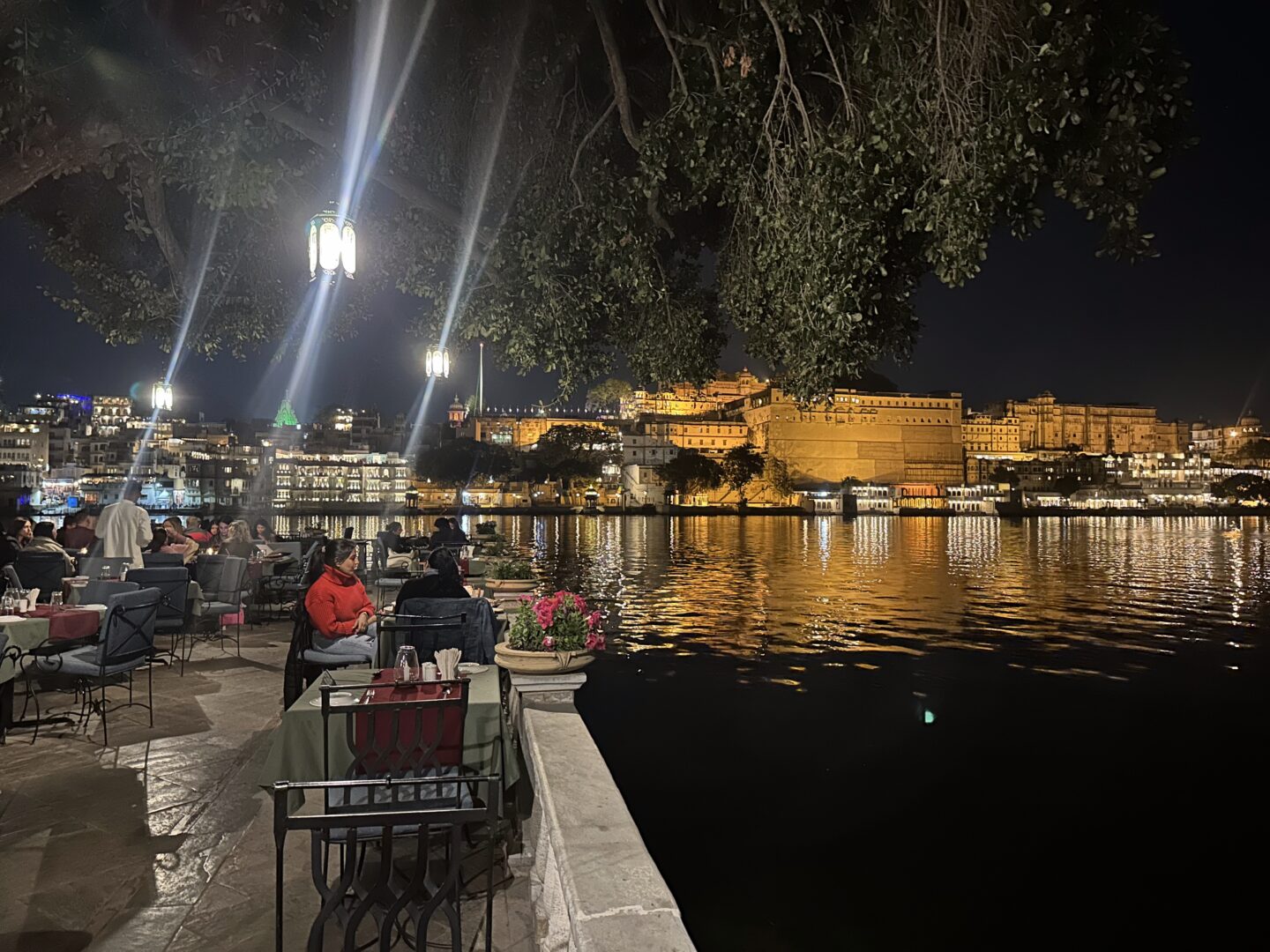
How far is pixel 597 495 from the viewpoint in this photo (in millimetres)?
135125

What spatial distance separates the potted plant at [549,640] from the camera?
4.82 m

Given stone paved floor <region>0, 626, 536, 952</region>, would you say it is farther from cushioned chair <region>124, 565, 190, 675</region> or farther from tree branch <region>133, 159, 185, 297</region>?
tree branch <region>133, 159, 185, 297</region>

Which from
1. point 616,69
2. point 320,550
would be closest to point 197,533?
point 320,550

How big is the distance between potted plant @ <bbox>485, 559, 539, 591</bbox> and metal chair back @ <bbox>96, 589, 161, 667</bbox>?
4.29 meters

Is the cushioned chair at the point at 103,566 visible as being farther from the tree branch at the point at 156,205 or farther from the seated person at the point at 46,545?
the tree branch at the point at 156,205

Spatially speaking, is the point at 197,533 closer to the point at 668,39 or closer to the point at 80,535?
the point at 80,535

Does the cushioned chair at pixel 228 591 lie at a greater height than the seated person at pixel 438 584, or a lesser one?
lesser

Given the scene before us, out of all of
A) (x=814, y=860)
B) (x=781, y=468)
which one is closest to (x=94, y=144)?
(x=814, y=860)

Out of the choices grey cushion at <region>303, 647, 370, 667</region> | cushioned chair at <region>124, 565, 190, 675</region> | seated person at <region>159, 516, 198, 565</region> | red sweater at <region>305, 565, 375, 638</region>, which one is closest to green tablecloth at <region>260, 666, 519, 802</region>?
grey cushion at <region>303, 647, 370, 667</region>

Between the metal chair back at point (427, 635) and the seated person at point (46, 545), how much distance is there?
659 centimetres

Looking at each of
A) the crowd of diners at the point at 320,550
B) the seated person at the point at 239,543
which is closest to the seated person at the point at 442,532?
the crowd of diners at the point at 320,550

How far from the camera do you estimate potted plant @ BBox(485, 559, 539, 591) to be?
1026cm

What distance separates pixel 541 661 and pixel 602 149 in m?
3.81

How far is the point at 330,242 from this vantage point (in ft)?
18.9
